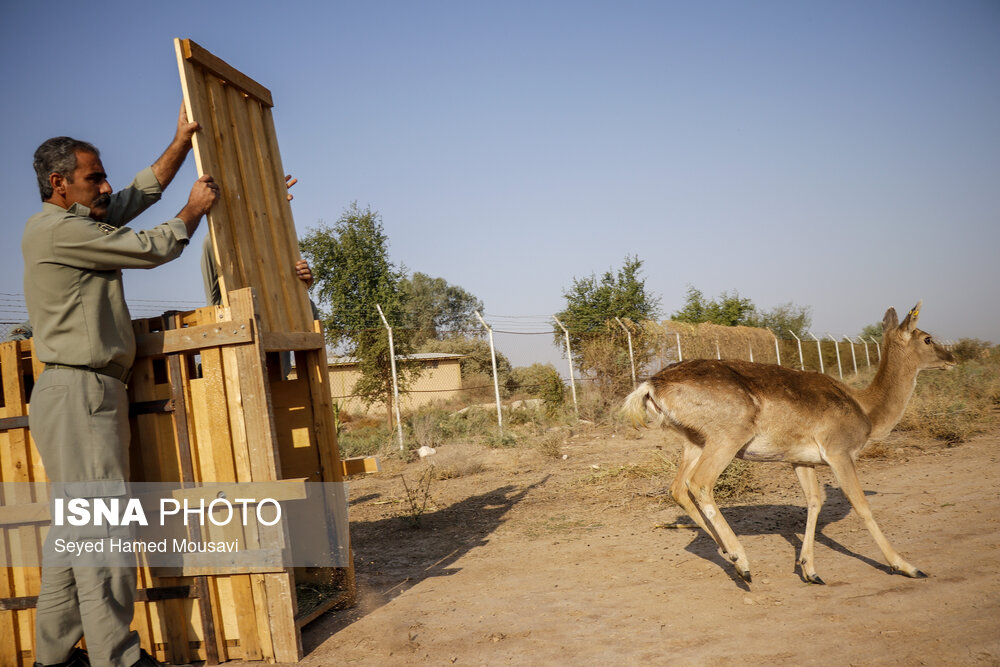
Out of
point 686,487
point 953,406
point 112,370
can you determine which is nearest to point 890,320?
point 686,487

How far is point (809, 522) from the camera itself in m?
5.37

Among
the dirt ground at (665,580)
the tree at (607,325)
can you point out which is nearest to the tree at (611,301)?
the tree at (607,325)

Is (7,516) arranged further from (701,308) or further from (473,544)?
(701,308)

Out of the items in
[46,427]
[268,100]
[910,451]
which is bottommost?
[910,451]

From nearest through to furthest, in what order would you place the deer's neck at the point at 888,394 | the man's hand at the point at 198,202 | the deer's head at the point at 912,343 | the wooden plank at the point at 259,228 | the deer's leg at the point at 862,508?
1. the man's hand at the point at 198,202
2. the wooden plank at the point at 259,228
3. the deer's leg at the point at 862,508
4. the deer's neck at the point at 888,394
5. the deer's head at the point at 912,343

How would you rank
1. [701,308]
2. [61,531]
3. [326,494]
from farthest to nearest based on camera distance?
[701,308], [326,494], [61,531]

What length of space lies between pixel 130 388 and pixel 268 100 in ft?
8.48

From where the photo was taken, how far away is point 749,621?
4.27m

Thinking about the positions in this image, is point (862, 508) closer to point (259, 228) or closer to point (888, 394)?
point (888, 394)

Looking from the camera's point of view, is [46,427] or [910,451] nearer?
[46,427]

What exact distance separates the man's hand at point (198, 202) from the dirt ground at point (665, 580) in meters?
2.79

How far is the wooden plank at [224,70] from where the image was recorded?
4289mm

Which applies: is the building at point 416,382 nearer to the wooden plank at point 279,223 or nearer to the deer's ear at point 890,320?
the wooden plank at point 279,223

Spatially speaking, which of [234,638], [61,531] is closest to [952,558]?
[234,638]
